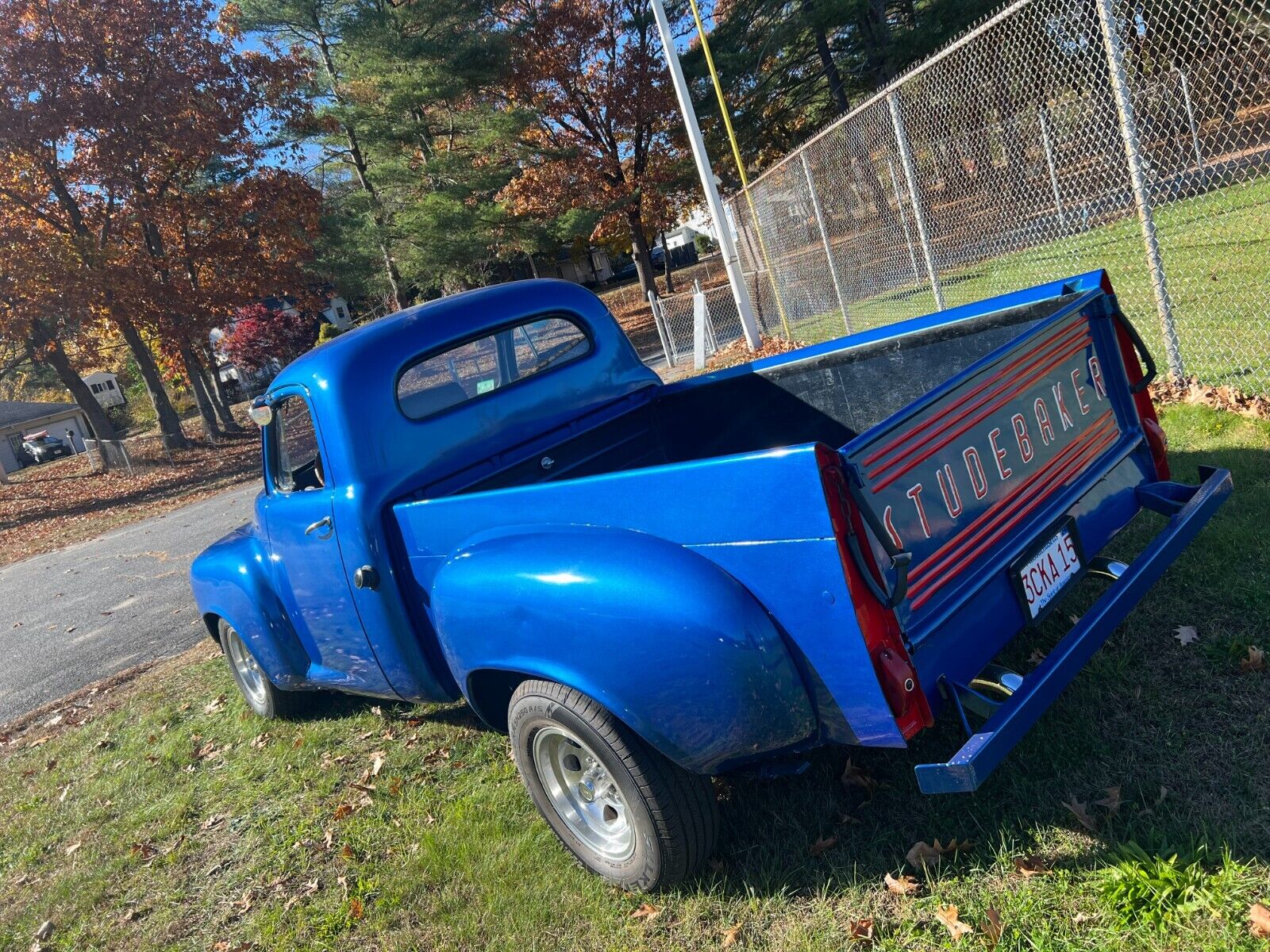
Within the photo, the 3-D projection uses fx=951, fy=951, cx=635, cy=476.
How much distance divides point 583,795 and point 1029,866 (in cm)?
135

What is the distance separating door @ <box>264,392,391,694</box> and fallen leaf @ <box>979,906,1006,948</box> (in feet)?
7.92

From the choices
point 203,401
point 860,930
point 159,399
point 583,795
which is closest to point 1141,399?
point 860,930

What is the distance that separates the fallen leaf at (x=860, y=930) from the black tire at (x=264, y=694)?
3314mm

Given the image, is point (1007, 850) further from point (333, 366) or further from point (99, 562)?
point (99, 562)

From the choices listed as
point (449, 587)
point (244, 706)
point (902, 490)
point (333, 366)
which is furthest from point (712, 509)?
point (244, 706)

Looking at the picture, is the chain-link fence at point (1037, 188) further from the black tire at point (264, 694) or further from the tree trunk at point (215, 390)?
the tree trunk at point (215, 390)

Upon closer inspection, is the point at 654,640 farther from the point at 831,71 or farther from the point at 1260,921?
the point at 831,71

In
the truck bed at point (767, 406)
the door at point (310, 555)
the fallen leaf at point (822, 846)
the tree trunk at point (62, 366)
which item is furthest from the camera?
the tree trunk at point (62, 366)

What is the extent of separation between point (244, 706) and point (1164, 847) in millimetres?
4793

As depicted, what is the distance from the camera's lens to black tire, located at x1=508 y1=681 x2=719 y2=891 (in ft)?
8.90

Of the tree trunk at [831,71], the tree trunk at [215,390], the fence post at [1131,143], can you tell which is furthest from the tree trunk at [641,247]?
the fence post at [1131,143]

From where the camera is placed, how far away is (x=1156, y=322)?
764 centimetres

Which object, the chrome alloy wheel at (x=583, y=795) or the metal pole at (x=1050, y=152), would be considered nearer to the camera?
the chrome alloy wheel at (x=583, y=795)

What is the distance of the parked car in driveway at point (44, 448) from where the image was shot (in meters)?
46.8
